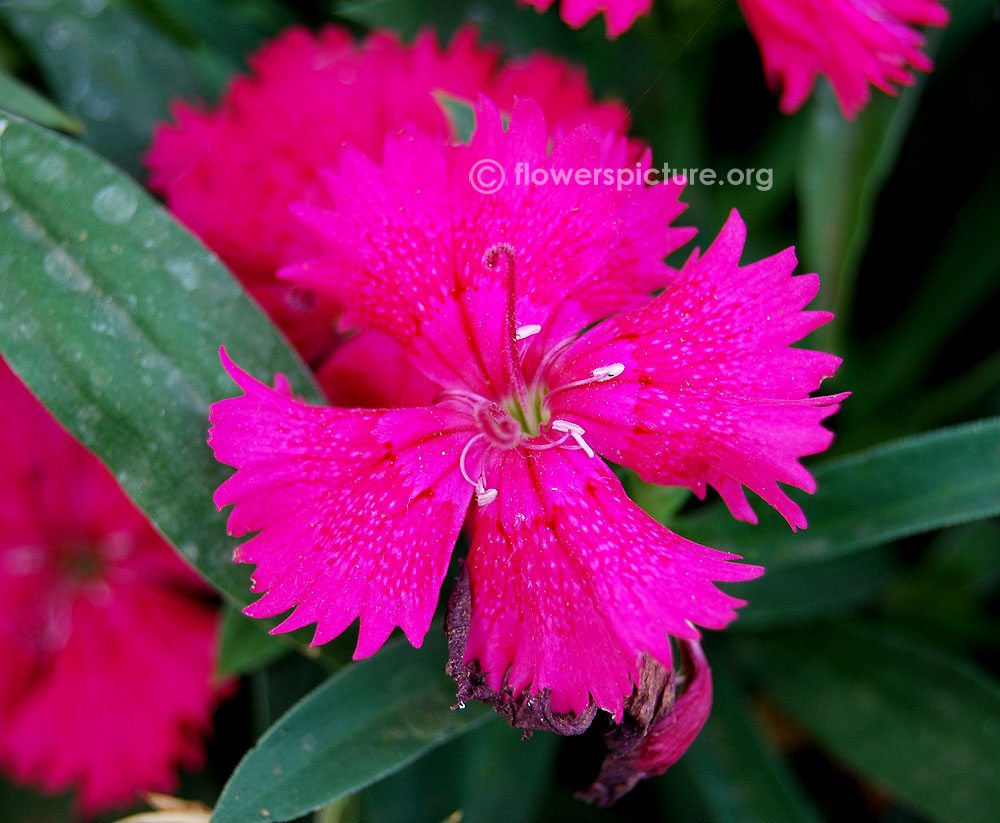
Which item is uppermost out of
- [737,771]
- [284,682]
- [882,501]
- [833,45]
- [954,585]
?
[833,45]

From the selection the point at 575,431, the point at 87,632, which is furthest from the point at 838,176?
the point at 87,632

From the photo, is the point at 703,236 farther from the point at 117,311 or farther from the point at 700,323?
the point at 117,311

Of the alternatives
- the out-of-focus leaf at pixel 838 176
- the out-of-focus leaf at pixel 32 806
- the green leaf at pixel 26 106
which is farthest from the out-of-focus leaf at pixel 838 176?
the out-of-focus leaf at pixel 32 806

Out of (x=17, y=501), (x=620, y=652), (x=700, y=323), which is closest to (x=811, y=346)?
(x=700, y=323)

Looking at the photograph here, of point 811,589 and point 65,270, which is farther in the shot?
point 811,589

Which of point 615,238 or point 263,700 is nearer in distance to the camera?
point 615,238

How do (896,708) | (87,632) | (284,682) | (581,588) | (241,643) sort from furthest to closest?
(87,632) → (896,708) → (284,682) → (241,643) → (581,588)

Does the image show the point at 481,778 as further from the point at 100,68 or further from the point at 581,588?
the point at 100,68
